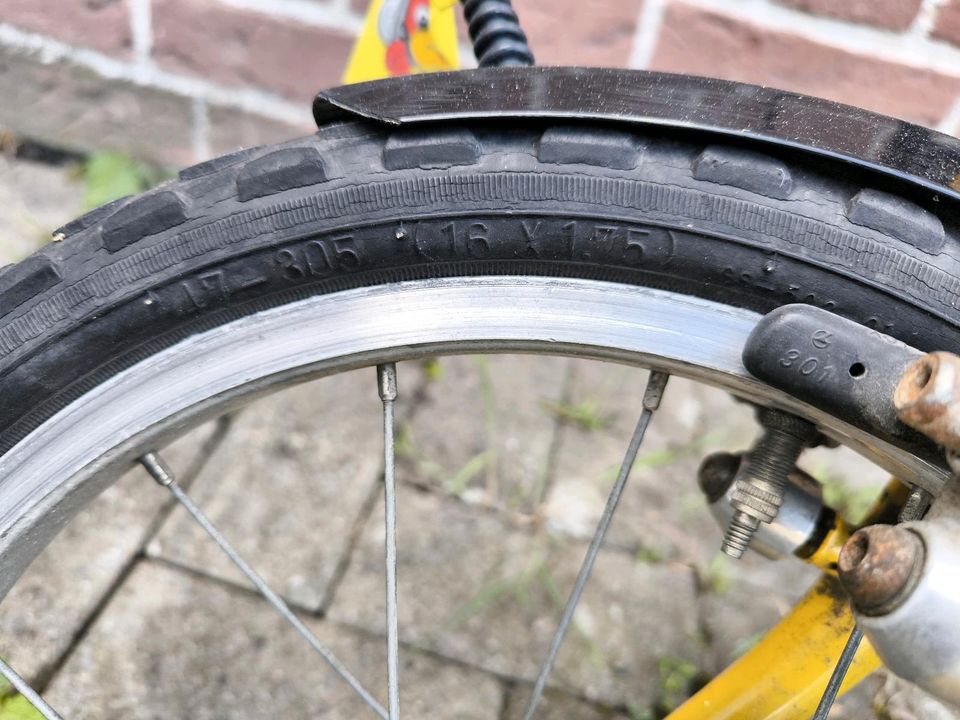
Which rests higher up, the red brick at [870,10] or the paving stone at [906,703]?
the red brick at [870,10]

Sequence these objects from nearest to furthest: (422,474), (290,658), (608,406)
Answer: (290,658) → (422,474) → (608,406)

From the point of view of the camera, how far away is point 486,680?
83 cm

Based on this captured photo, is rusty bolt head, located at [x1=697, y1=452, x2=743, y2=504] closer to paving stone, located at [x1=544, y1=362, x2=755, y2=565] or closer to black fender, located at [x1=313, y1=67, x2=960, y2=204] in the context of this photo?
black fender, located at [x1=313, y1=67, x2=960, y2=204]

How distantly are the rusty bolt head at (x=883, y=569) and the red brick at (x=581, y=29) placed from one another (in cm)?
79

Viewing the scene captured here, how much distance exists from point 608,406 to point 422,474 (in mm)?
282

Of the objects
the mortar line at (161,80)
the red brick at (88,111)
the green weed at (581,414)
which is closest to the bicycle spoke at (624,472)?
the green weed at (581,414)

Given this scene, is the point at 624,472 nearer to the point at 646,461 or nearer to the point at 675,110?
the point at 675,110

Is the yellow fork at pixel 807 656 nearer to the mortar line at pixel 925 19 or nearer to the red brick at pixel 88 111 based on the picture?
the mortar line at pixel 925 19

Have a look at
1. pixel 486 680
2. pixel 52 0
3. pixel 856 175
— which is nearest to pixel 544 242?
pixel 856 175

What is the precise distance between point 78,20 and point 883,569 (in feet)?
3.79

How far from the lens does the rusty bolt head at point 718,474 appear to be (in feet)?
1.79

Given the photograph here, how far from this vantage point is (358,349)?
1.54ft

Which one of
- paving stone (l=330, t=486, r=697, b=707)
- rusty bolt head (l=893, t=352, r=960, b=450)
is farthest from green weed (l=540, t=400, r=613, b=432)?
rusty bolt head (l=893, t=352, r=960, b=450)

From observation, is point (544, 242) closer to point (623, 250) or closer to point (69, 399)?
point (623, 250)
